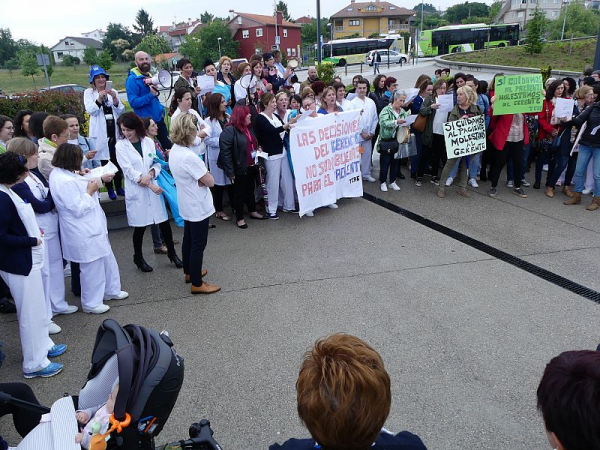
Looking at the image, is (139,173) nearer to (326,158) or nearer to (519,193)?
(326,158)

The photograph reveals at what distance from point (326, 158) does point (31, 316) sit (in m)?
4.95

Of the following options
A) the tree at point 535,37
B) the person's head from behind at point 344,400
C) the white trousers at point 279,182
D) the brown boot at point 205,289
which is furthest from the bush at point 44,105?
the tree at point 535,37

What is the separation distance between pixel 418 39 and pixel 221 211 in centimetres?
5085

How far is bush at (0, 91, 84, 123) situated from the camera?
1166cm

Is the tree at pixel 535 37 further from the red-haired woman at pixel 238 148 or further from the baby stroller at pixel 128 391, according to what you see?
the baby stroller at pixel 128 391

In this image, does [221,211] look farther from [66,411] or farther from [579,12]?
[579,12]

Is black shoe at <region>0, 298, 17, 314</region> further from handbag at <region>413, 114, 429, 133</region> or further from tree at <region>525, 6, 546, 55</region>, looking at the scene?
tree at <region>525, 6, 546, 55</region>

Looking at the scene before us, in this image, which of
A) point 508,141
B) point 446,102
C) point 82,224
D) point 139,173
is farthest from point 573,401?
point 446,102

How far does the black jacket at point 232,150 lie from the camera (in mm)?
6609

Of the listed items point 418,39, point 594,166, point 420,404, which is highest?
point 418,39

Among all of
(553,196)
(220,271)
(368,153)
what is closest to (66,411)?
(220,271)

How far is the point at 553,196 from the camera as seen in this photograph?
804 cm

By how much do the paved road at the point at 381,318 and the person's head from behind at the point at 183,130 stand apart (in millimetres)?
1706

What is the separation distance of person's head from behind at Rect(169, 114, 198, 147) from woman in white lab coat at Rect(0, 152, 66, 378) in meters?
1.44
